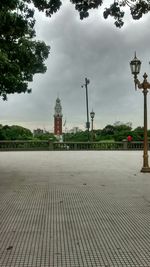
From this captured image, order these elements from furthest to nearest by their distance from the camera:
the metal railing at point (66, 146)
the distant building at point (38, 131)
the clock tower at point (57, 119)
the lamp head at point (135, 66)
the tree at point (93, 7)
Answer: the distant building at point (38, 131) < the clock tower at point (57, 119) < the metal railing at point (66, 146) < the lamp head at point (135, 66) < the tree at point (93, 7)

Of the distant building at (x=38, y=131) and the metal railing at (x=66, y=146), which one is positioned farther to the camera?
the distant building at (x=38, y=131)

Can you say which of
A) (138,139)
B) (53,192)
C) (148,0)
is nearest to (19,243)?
(53,192)

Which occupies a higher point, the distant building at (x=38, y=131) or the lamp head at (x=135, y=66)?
the distant building at (x=38, y=131)

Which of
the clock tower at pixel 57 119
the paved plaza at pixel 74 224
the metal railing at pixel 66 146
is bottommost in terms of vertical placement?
the paved plaza at pixel 74 224

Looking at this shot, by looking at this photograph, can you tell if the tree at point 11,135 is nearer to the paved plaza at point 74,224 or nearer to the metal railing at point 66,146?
the metal railing at point 66,146

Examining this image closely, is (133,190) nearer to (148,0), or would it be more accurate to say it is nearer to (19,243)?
(148,0)

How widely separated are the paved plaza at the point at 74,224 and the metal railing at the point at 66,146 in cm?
3074

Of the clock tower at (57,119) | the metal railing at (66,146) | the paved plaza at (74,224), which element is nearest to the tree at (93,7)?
the paved plaza at (74,224)

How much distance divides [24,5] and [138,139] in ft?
122

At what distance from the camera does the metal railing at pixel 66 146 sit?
45.3m

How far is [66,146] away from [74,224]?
37.5 meters

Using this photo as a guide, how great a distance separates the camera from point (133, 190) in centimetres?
1318

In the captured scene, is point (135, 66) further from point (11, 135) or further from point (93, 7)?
point (11, 135)

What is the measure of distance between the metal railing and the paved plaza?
30744 millimetres
